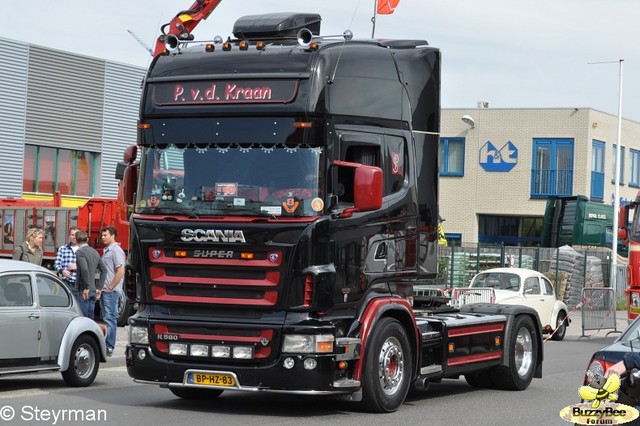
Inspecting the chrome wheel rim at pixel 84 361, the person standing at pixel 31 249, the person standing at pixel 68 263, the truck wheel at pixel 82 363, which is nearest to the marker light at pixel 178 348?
the truck wheel at pixel 82 363

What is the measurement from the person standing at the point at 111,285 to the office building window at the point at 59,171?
920 inches

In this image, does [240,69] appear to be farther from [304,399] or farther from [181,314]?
[304,399]

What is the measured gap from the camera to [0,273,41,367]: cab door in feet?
44.2

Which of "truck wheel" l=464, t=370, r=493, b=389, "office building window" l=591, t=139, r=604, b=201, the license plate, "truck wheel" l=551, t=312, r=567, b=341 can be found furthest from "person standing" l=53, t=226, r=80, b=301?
"office building window" l=591, t=139, r=604, b=201

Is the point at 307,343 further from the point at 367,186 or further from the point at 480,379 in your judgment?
the point at 480,379

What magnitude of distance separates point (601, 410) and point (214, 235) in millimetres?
5518

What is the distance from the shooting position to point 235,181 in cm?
1195

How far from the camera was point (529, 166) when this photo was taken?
184ft

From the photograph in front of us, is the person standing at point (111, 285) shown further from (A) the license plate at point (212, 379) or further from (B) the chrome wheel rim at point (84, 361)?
(A) the license plate at point (212, 379)

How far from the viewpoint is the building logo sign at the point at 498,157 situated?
56312 millimetres

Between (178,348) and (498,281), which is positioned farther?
(498,281)

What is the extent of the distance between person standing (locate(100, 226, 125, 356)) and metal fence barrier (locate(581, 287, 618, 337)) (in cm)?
Result: 1411

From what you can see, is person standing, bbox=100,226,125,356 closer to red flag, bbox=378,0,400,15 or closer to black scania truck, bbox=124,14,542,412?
black scania truck, bbox=124,14,542,412

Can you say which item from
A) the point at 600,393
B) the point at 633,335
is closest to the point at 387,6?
the point at 633,335
